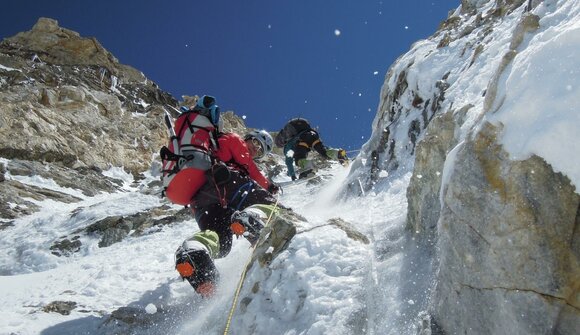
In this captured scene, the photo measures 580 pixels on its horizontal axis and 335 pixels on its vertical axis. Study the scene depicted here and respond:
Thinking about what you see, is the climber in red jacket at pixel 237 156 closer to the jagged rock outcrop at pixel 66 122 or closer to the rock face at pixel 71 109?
the jagged rock outcrop at pixel 66 122

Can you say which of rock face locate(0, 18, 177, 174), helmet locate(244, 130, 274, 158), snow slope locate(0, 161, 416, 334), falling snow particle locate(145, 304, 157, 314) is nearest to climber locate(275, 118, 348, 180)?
snow slope locate(0, 161, 416, 334)

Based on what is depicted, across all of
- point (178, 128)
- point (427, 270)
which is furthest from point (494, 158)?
point (178, 128)

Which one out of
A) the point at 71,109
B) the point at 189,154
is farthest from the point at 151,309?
the point at 71,109

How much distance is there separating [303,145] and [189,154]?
889 cm

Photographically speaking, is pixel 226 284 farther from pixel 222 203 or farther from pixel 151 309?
pixel 222 203

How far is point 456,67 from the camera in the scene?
6820 mm

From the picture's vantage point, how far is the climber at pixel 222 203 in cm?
455

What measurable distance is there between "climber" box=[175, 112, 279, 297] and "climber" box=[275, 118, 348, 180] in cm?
707

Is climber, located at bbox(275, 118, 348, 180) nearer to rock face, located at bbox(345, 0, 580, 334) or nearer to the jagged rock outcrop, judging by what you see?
the jagged rock outcrop

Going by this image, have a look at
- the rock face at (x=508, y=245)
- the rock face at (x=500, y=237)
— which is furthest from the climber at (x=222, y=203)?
the rock face at (x=508, y=245)

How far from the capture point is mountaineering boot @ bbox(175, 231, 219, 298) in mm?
4461

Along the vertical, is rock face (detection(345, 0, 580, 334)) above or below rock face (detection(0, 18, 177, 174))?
below

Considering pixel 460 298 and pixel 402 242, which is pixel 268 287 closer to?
pixel 402 242

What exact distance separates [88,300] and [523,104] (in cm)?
519
